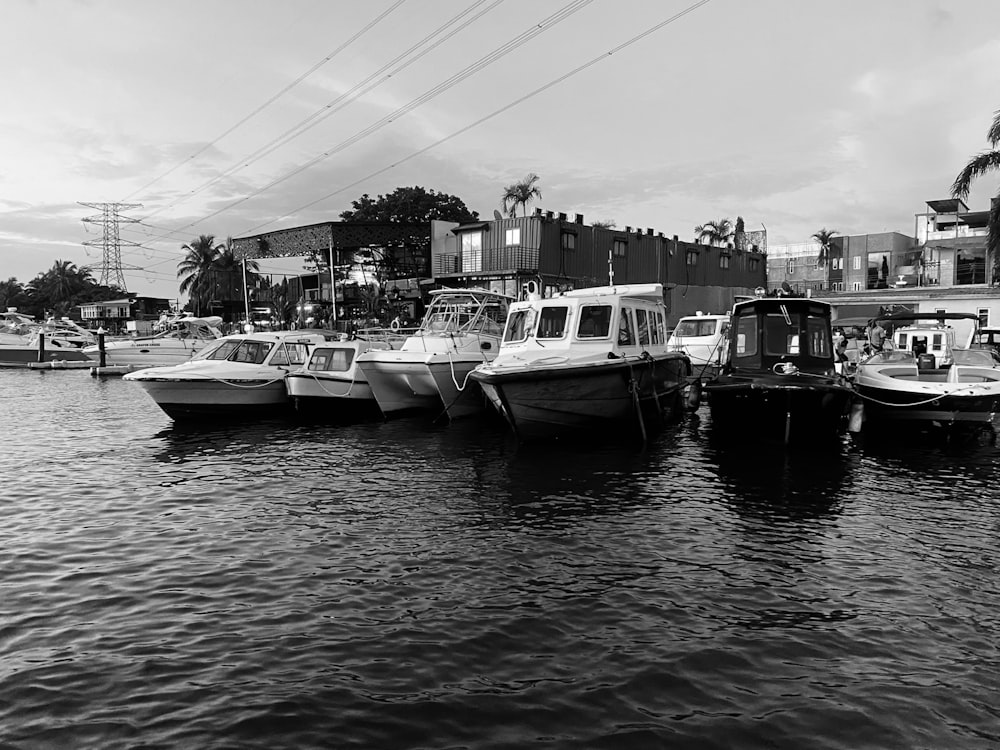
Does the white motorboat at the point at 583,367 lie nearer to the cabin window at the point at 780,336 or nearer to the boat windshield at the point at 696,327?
the cabin window at the point at 780,336

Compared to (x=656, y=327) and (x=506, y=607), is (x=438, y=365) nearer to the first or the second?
(x=656, y=327)

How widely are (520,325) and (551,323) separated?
105 centimetres

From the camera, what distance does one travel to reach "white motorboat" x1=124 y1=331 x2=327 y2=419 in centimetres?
1941

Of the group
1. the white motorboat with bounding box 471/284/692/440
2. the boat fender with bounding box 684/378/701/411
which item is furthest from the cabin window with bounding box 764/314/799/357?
the white motorboat with bounding box 471/284/692/440

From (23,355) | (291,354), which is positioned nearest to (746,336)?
(291,354)

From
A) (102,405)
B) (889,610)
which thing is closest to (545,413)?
(889,610)

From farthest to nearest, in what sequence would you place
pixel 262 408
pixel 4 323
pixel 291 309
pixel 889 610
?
pixel 291 309 < pixel 4 323 < pixel 262 408 < pixel 889 610

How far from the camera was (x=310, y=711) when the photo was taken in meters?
5.30

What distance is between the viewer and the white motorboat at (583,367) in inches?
586

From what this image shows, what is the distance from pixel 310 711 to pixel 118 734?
1.32m

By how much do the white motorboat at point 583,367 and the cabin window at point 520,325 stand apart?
0.03 meters

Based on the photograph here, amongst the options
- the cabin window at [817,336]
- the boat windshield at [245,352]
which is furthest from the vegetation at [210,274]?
the cabin window at [817,336]

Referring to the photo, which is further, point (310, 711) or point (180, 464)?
point (180, 464)

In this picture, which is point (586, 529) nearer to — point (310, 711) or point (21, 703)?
point (310, 711)
